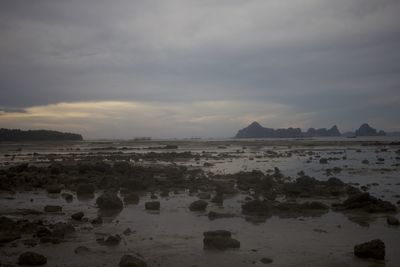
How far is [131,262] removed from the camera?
924 centimetres

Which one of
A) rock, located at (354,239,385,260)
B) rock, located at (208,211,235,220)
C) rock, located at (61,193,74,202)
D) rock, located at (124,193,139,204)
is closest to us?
rock, located at (354,239,385,260)

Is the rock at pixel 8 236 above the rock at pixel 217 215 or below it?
above

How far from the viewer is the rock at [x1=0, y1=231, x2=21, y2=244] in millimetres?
11531

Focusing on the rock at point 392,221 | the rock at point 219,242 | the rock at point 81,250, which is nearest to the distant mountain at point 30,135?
the rock at point 81,250

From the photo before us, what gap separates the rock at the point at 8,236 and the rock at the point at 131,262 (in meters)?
4.19

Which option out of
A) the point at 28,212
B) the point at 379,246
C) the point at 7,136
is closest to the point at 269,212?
the point at 379,246

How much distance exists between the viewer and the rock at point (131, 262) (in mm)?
9207

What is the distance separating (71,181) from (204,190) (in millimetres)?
9622

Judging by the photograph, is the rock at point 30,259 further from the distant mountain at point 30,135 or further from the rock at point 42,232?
the distant mountain at point 30,135

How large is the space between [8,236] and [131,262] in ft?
15.4

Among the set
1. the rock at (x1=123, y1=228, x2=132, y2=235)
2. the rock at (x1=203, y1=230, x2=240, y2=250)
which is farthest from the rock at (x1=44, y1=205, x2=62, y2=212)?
the rock at (x1=203, y1=230, x2=240, y2=250)

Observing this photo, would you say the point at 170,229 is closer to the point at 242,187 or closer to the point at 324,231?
the point at 324,231

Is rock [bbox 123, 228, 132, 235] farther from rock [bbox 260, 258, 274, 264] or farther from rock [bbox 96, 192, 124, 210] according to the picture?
rock [bbox 260, 258, 274, 264]

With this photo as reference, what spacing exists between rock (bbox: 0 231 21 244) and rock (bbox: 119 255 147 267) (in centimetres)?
419
